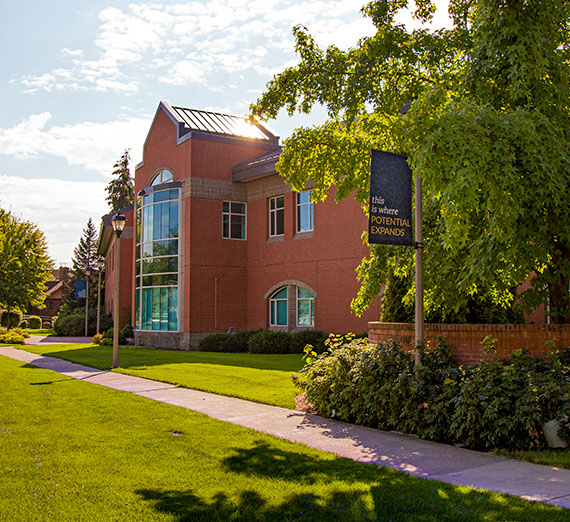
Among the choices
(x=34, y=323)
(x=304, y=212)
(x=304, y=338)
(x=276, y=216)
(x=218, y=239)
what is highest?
(x=276, y=216)

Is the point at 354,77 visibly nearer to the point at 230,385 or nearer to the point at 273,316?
the point at 230,385

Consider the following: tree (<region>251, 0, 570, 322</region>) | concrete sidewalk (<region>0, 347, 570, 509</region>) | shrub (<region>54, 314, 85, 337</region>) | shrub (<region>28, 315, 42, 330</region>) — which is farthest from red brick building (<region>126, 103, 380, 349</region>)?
shrub (<region>28, 315, 42, 330</region>)

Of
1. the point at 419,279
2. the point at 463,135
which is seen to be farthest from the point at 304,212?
the point at 463,135

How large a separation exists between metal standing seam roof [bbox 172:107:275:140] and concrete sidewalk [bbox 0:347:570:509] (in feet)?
74.2

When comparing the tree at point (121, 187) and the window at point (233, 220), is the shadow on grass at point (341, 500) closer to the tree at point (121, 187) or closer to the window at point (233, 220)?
the window at point (233, 220)

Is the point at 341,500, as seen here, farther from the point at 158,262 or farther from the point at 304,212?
the point at 158,262

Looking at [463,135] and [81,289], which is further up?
[463,135]

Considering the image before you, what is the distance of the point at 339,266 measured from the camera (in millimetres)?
25688

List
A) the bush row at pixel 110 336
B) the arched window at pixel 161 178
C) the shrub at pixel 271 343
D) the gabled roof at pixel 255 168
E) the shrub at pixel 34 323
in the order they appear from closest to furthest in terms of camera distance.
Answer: the shrub at pixel 271 343, the gabled roof at pixel 255 168, the bush row at pixel 110 336, the arched window at pixel 161 178, the shrub at pixel 34 323

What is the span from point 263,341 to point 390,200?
1792cm

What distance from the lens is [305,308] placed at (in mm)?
27734

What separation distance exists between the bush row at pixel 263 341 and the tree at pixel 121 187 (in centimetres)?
5149

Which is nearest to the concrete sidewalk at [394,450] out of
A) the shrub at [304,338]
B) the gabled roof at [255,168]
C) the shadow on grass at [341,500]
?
the shadow on grass at [341,500]

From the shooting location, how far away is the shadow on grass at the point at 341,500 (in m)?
4.95
